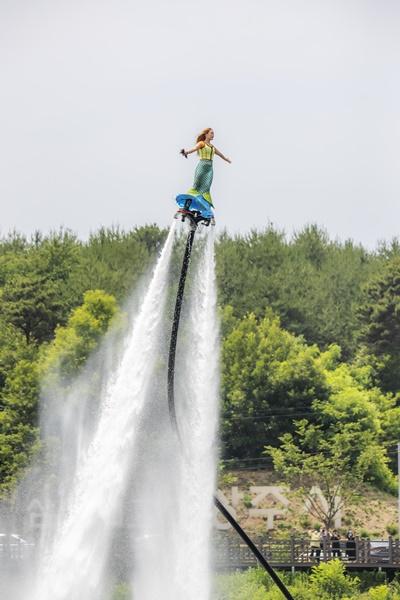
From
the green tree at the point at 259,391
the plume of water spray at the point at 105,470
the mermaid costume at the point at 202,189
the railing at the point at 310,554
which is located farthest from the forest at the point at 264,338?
the mermaid costume at the point at 202,189

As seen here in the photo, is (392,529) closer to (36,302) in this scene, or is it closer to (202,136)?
(36,302)

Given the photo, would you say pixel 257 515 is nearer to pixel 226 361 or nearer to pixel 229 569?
pixel 226 361

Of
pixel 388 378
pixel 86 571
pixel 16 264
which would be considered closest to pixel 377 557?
pixel 86 571

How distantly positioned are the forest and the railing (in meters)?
16.2

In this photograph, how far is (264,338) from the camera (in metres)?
102

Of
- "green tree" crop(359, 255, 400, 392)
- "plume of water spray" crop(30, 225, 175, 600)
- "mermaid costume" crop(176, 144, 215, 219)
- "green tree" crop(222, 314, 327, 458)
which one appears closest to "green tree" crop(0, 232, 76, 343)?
"green tree" crop(222, 314, 327, 458)

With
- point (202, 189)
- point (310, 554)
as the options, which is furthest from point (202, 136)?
point (310, 554)

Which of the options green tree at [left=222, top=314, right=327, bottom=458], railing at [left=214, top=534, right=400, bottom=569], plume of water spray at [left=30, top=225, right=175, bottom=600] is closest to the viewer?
plume of water spray at [left=30, top=225, right=175, bottom=600]

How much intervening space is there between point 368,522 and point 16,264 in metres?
36.1

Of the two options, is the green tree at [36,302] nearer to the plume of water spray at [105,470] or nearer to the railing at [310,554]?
the railing at [310,554]

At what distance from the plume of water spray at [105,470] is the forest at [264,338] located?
4561 cm

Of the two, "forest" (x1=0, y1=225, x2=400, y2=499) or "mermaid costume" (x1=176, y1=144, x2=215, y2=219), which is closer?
"mermaid costume" (x1=176, y1=144, x2=215, y2=219)

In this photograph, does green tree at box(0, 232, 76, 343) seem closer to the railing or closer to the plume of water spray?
the railing

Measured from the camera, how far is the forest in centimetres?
9362
